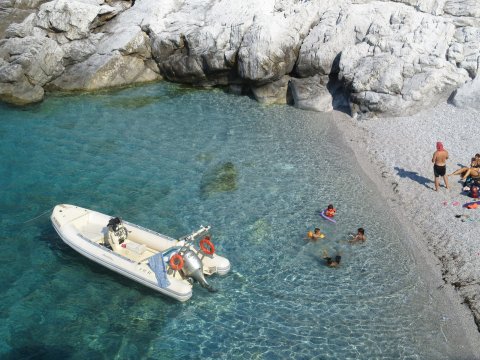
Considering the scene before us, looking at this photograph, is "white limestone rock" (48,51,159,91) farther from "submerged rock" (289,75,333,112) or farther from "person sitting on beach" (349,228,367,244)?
"person sitting on beach" (349,228,367,244)

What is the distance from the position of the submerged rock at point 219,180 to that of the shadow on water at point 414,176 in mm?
6262

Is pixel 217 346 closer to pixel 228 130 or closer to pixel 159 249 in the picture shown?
pixel 159 249

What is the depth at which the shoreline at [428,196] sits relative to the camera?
41.1ft

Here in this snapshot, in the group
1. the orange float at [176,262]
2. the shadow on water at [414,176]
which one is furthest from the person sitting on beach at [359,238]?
the orange float at [176,262]

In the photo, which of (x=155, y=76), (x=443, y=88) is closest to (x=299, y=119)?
(x=443, y=88)

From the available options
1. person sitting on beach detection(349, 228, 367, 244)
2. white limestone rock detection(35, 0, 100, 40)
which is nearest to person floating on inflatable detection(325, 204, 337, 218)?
person sitting on beach detection(349, 228, 367, 244)

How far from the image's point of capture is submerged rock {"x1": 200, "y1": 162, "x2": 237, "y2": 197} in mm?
18031

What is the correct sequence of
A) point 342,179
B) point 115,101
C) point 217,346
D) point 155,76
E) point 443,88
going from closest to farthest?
point 217,346 < point 342,179 < point 443,88 < point 115,101 < point 155,76

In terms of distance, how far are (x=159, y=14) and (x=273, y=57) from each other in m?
8.51

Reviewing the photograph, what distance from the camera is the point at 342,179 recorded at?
1870 centimetres

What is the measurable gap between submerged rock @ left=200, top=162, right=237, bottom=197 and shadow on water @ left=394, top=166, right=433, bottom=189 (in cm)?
626

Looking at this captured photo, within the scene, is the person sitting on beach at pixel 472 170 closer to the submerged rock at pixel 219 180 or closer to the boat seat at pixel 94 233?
the submerged rock at pixel 219 180

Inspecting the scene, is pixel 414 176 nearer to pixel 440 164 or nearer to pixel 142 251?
pixel 440 164

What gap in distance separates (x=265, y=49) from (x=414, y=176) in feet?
33.5
